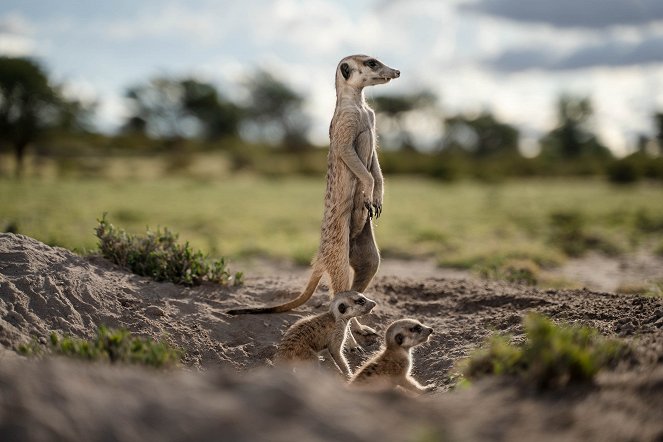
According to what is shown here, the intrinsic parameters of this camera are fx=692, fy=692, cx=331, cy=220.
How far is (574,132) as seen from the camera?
62031 millimetres

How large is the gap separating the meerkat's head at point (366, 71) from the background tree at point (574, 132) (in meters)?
58.2

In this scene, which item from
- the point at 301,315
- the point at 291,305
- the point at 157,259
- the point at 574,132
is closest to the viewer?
the point at 291,305

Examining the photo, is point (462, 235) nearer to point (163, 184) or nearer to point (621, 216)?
point (621, 216)

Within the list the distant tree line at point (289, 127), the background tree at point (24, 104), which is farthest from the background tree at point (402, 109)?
the background tree at point (24, 104)

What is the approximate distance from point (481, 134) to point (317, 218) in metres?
51.0

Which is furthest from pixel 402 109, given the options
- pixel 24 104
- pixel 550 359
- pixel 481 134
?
pixel 550 359

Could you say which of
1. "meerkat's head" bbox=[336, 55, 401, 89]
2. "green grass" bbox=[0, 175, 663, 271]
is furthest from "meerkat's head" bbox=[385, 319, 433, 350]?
"green grass" bbox=[0, 175, 663, 271]

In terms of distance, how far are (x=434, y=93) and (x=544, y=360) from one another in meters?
68.2

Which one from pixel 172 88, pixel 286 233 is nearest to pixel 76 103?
pixel 172 88

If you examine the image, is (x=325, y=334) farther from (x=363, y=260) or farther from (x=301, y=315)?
(x=301, y=315)

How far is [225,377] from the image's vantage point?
2828 millimetres

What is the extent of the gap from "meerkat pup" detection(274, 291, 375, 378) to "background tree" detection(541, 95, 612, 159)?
193ft

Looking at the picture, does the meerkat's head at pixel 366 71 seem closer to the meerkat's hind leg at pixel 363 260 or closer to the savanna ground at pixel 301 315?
the meerkat's hind leg at pixel 363 260

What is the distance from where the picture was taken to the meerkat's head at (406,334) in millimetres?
4863
